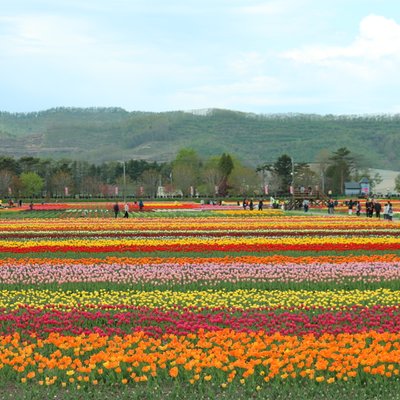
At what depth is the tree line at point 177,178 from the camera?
12312 cm

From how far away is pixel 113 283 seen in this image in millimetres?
15258

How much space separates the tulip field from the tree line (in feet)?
320

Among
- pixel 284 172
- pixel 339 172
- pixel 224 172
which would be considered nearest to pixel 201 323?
pixel 224 172

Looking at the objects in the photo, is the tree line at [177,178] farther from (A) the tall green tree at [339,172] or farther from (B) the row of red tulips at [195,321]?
(B) the row of red tulips at [195,321]

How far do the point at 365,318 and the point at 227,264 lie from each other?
708cm

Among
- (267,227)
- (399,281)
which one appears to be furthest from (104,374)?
(267,227)

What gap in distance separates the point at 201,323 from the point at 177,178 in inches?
4834

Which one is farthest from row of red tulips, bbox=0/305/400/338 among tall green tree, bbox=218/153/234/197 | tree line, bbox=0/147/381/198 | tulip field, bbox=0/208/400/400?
tall green tree, bbox=218/153/234/197

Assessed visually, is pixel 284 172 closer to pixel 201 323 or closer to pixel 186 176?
pixel 186 176

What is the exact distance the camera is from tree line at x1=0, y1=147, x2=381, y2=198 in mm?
123125

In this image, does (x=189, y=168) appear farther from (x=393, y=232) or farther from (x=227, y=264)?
(x=227, y=264)

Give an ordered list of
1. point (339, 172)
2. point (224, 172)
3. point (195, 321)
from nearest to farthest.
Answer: point (195, 321) < point (224, 172) < point (339, 172)

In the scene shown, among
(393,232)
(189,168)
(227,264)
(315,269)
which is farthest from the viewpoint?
(189,168)

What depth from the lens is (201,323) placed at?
1069 cm
